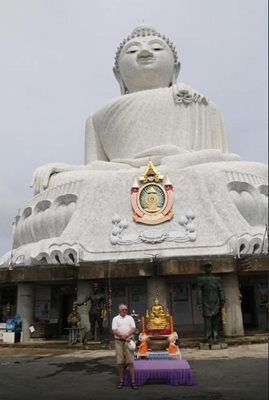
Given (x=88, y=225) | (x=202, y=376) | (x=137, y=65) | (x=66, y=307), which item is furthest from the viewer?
(x=137, y=65)

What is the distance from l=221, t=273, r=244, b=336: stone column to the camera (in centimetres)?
1188

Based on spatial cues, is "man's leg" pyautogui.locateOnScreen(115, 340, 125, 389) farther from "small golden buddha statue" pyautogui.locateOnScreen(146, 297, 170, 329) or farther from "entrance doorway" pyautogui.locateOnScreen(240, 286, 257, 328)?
"entrance doorway" pyautogui.locateOnScreen(240, 286, 257, 328)

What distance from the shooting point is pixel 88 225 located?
→ 1503 cm

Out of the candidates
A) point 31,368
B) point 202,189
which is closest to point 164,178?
point 202,189

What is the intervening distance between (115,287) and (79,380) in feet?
27.8

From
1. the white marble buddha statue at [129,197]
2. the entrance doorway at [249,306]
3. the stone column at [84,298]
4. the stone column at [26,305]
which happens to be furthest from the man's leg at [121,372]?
the entrance doorway at [249,306]

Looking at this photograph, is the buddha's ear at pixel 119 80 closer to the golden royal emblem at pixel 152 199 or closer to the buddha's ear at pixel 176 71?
the buddha's ear at pixel 176 71

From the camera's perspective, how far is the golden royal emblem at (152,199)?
14992mm

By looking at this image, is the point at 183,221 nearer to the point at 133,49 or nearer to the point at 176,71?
the point at 133,49

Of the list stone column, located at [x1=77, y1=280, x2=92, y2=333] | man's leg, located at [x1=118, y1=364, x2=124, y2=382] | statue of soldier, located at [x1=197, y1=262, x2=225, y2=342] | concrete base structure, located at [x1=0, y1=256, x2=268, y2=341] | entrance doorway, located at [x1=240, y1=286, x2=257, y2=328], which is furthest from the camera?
entrance doorway, located at [x1=240, y1=286, x2=257, y2=328]

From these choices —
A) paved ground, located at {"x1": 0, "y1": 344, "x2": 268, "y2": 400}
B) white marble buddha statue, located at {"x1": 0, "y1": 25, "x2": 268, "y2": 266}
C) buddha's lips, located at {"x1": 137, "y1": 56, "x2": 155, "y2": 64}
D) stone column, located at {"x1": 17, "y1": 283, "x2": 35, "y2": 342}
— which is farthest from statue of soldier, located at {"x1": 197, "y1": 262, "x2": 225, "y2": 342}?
buddha's lips, located at {"x1": 137, "y1": 56, "x2": 155, "y2": 64}

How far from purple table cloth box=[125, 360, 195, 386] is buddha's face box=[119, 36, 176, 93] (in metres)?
18.7

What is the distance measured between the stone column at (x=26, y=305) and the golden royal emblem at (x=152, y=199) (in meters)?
4.06

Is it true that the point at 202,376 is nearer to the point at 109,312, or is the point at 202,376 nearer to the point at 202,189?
the point at 109,312
